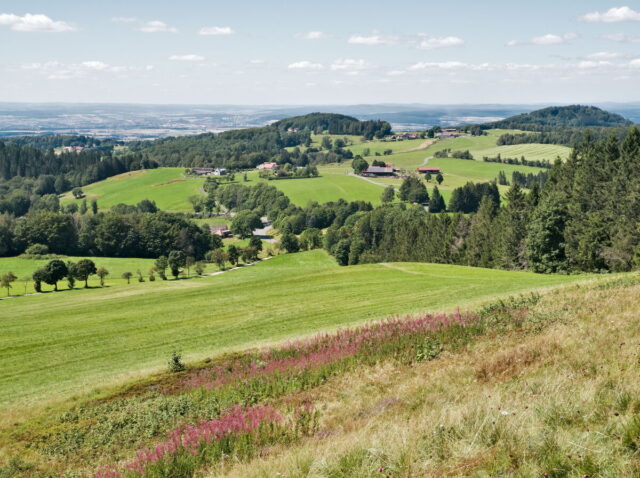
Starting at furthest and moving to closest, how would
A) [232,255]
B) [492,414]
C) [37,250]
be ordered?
[37,250] < [232,255] < [492,414]

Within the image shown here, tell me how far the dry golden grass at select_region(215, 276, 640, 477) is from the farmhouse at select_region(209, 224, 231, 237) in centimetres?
16447

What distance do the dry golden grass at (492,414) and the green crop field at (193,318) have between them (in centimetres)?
1266

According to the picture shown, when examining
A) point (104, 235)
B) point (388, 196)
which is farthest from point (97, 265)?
point (388, 196)

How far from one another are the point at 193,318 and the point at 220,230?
14070 centimetres

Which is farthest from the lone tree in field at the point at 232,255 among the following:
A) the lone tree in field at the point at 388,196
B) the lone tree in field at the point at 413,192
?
the lone tree in field at the point at 413,192

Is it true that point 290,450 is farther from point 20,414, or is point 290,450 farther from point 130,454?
point 20,414

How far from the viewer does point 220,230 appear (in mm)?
178750

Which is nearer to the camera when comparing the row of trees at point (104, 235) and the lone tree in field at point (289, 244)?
the row of trees at point (104, 235)

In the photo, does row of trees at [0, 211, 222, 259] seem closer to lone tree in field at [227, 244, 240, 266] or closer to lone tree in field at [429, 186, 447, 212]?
lone tree in field at [227, 244, 240, 266]

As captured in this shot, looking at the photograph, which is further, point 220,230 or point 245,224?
point 220,230

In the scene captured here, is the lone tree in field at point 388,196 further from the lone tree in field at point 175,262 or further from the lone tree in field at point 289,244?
the lone tree in field at point 175,262

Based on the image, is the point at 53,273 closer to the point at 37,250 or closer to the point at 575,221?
the point at 37,250

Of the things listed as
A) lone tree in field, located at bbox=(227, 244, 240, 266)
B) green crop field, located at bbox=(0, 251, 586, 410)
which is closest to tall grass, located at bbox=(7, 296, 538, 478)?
green crop field, located at bbox=(0, 251, 586, 410)

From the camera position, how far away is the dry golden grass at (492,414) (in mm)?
7715
